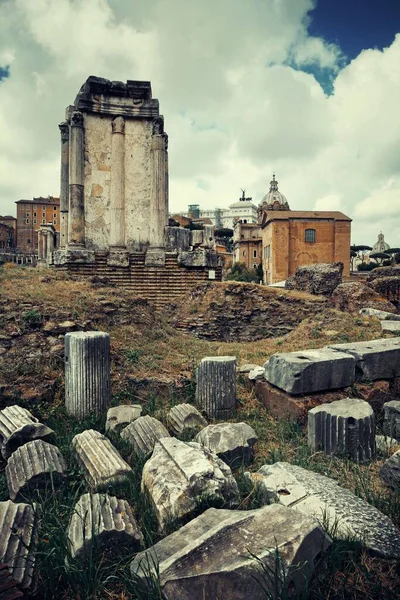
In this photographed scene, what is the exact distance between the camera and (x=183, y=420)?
402 cm

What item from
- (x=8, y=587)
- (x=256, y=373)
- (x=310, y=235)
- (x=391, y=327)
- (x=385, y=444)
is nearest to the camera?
(x=8, y=587)

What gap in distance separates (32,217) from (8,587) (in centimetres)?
7861

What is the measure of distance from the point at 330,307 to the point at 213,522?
36.7ft

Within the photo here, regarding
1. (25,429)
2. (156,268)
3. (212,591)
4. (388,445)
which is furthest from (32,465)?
(156,268)

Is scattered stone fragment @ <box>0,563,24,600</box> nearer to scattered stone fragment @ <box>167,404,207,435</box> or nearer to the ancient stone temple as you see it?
scattered stone fragment @ <box>167,404,207,435</box>

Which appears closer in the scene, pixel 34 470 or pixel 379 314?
pixel 34 470

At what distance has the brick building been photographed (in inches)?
2835

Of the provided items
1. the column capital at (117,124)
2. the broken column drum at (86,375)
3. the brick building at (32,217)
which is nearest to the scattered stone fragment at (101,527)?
the broken column drum at (86,375)

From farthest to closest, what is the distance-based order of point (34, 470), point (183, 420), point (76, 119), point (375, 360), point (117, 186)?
point (117, 186) → point (76, 119) → point (375, 360) → point (183, 420) → point (34, 470)

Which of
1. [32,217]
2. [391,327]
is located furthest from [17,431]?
[32,217]

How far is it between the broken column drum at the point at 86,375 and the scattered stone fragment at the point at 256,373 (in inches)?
75.3

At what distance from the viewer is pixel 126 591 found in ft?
6.59

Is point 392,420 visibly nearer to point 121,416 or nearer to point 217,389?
point 217,389

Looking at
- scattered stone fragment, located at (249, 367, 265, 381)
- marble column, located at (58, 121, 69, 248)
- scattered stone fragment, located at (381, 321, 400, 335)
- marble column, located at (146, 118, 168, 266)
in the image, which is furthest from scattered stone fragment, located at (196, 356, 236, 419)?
marble column, located at (58, 121, 69, 248)
